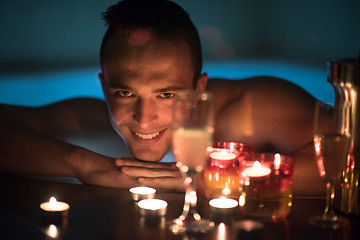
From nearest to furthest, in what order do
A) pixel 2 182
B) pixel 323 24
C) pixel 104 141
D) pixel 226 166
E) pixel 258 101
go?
pixel 226 166 → pixel 2 182 → pixel 258 101 → pixel 323 24 → pixel 104 141

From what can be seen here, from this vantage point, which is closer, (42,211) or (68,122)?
(42,211)

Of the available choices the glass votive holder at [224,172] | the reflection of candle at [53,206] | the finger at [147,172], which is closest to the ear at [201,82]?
the finger at [147,172]

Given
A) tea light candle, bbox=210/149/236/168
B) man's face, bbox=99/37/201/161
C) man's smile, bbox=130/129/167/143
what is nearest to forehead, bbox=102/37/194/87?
man's face, bbox=99/37/201/161

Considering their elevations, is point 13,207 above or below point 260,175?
below

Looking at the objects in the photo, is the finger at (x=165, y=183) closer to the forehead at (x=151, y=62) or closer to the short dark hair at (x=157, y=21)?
the forehead at (x=151, y=62)

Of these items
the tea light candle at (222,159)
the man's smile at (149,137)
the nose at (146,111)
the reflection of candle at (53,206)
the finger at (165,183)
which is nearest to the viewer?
the reflection of candle at (53,206)

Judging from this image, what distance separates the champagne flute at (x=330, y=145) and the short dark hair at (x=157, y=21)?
2.58ft

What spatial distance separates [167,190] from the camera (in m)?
1.73

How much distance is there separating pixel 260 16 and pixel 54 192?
133 centimetres

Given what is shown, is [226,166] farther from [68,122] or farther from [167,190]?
[68,122]

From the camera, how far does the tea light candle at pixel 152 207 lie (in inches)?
54.7

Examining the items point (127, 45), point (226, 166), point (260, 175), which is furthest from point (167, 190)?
point (127, 45)

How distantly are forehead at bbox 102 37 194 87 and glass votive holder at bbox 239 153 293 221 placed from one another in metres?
0.65

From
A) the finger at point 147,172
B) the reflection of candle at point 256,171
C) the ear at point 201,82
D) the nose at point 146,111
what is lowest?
the reflection of candle at point 256,171
